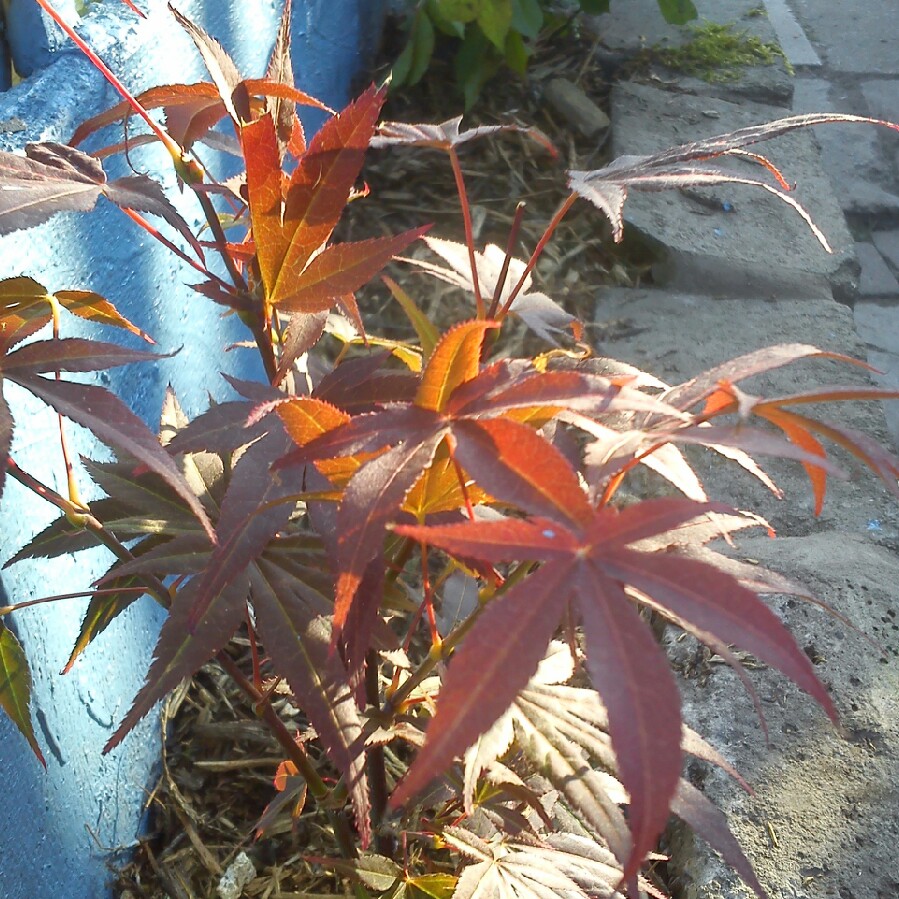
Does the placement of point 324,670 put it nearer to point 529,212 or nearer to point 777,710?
point 777,710

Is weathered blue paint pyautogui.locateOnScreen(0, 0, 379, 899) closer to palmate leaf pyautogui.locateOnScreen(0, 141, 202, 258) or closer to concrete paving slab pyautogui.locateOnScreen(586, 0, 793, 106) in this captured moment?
palmate leaf pyautogui.locateOnScreen(0, 141, 202, 258)

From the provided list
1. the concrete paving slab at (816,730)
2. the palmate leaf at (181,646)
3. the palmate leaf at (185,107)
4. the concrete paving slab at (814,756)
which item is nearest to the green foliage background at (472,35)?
the concrete paving slab at (816,730)

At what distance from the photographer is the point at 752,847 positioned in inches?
39.8

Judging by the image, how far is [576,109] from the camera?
8.32 ft

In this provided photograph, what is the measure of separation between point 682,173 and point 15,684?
2.10 ft

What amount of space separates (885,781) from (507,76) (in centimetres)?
217

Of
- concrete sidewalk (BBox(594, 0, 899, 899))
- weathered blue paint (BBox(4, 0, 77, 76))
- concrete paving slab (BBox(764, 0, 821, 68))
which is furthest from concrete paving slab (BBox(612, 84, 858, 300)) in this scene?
weathered blue paint (BBox(4, 0, 77, 76))

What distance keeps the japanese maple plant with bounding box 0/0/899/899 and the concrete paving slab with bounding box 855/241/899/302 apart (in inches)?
79.1

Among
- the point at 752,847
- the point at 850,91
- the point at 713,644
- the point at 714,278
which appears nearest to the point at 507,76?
the point at 714,278

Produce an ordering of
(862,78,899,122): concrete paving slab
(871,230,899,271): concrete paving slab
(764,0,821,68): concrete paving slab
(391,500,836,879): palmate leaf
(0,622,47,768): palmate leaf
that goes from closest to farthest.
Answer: (391,500,836,879): palmate leaf → (0,622,47,768): palmate leaf → (871,230,899,271): concrete paving slab → (862,78,899,122): concrete paving slab → (764,0,821,68): concrete paving slab

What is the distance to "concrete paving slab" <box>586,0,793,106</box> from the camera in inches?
107

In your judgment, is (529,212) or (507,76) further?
(507,76)

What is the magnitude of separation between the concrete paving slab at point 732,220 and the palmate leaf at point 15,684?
1.81m

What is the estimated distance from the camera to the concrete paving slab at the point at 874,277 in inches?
100
